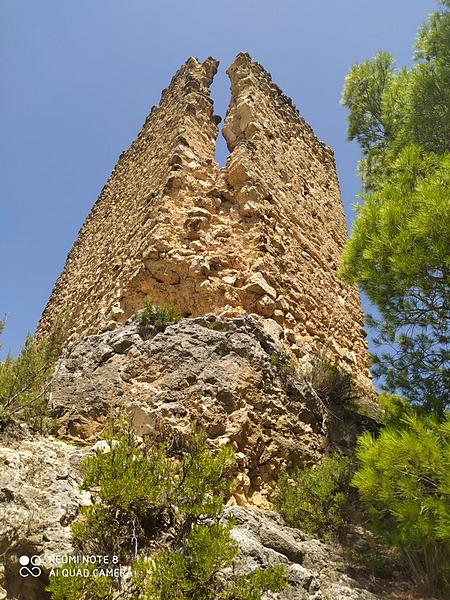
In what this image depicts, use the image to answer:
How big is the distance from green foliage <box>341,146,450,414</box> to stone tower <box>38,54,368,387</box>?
1377 millimetres

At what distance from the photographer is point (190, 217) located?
6543mm

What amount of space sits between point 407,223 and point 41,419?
10.8 ft

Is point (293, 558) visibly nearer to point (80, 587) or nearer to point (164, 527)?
point (164, 527)

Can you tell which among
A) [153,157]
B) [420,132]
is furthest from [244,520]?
[153,157]

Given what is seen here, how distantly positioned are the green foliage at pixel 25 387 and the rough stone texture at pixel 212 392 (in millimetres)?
301

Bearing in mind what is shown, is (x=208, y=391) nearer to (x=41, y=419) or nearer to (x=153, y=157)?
(x=41, y=419)

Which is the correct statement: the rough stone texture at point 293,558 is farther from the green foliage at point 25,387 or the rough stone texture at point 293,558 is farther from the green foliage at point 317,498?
the green foliage at point 25,387

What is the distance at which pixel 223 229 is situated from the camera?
656cm

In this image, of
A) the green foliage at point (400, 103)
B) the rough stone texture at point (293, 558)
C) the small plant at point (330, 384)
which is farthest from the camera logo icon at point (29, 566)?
the green foliage at point (400, 103)

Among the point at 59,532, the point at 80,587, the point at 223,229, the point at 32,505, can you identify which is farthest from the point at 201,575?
the point at 223,229

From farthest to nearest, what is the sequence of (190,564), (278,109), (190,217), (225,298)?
(278,109) → (190,217) → (225,298) → (190,564)

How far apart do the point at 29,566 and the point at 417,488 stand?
2271mm

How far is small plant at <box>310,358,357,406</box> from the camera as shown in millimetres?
5802

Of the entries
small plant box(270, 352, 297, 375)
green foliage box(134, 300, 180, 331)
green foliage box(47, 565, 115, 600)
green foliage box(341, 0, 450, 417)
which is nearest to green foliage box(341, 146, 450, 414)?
green foliage box(341, 0, 450, 417)
